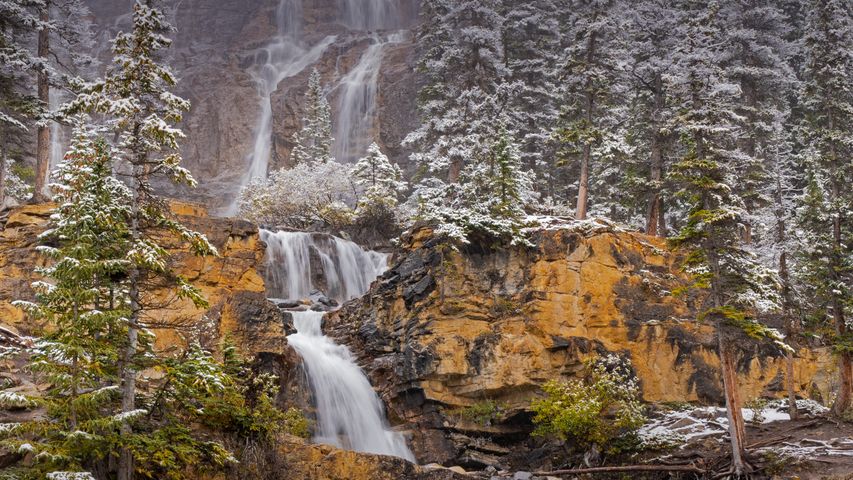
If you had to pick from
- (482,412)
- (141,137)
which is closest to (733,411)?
(482,412)

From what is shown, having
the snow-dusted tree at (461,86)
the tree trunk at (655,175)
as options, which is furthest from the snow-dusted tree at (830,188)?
the snow-dusted tree at (461,86)

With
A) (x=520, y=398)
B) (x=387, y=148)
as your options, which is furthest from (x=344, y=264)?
(x=387, y=148)

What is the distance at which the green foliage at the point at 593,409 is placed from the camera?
66.2 feet

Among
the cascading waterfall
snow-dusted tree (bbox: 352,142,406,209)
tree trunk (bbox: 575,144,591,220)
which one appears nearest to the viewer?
the cascading waterfall

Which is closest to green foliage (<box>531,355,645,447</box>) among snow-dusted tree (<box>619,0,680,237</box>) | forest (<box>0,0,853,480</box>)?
forest (<box>0,0,853,480</box>)

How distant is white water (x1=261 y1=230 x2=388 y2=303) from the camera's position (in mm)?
30469

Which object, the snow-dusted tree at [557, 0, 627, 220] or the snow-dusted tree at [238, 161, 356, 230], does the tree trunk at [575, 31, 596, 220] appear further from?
the snow-dusted tree at [238, 161, 356, 230]

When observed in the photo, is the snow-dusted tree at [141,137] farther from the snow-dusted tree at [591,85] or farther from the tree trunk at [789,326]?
the snow-dusted tree at [591,85]

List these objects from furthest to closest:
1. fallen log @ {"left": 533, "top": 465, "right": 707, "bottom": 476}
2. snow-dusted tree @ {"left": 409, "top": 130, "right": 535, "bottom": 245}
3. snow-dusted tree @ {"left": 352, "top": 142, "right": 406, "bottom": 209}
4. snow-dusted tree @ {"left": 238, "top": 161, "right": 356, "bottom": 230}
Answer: snow-dusted tree @ {"left": 238, "top": 161, "right": 356, "bottom": 230} → snow-dusted tree @ {"left": 352, "top": 142, "right": 406, "bottom": 209} → snow-dusted tree @ {"left": 409, "top": 130, "right": 535, "bottom": 245} → fallen log @ {"left": 533, "top": 465, "right": 707, "bottom": 476}

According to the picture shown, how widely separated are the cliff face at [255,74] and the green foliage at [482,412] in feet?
109

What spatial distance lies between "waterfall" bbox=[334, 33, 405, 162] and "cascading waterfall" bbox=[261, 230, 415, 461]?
23.6 meters

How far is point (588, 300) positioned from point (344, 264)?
1323cm

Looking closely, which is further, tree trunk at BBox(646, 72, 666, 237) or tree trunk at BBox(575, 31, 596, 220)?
tree trunk at BBox(646, 72, 666, 237)

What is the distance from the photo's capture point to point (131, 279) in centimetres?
1318
